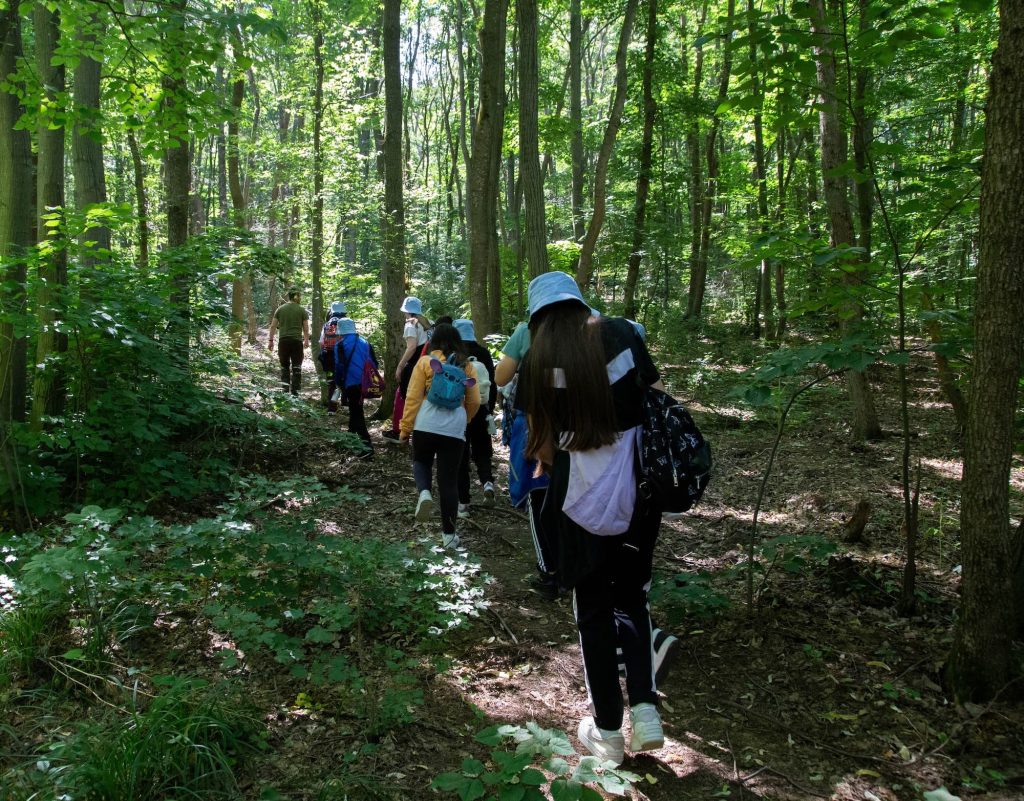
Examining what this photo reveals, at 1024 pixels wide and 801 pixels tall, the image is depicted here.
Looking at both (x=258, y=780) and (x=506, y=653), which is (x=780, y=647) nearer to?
(x=506, y=653)

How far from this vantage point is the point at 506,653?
376cm

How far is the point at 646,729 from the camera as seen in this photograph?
104 inches

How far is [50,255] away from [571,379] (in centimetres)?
451

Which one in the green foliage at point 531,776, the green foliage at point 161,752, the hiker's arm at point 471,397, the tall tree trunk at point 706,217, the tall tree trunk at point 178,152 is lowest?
the green foliage at point 161,752

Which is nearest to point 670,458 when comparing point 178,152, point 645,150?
point 178,152

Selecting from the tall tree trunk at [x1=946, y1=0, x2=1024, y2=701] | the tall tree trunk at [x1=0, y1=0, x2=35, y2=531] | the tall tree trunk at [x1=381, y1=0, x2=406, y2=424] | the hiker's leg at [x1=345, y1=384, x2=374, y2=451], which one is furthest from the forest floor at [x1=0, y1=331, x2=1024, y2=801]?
the tall tree trunk at [x1=381, y1=0, x2=406, y2=424]

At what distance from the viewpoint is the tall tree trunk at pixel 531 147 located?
847 centimetres

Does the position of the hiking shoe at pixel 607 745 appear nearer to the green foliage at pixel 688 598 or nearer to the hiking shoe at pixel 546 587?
the green foliage at pixel 688 598

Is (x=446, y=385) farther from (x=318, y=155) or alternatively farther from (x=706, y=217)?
(x=706, y=217)

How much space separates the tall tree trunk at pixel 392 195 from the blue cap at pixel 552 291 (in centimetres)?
782

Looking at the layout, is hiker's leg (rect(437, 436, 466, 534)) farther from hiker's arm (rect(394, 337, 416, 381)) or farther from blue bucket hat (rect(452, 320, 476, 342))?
hiker's arm (rect(394, 337, 416, 381))

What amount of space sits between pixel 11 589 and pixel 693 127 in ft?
50.3

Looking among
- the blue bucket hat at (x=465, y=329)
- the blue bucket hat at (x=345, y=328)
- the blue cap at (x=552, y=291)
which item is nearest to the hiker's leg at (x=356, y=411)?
the blue bucket hat at (x=345, y=328)

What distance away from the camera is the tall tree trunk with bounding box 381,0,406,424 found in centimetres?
1018
